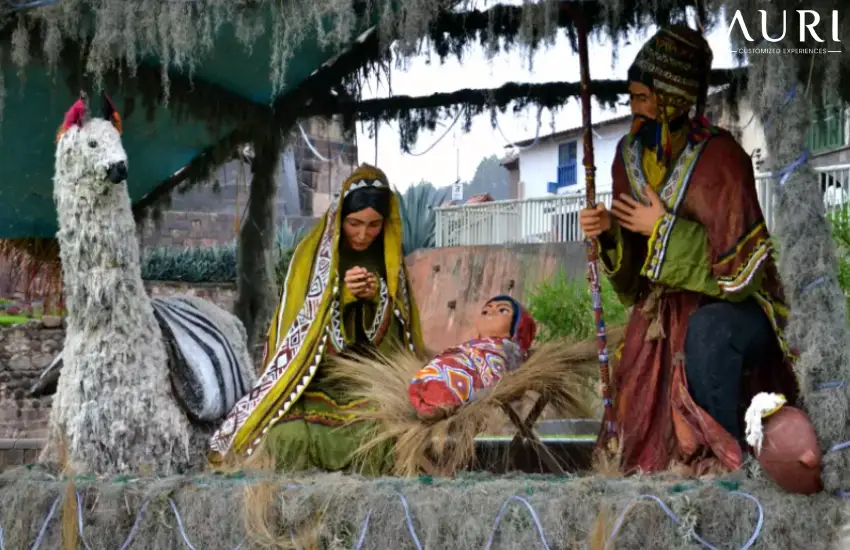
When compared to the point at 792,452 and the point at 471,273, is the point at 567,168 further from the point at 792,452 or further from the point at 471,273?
the point at 792,452

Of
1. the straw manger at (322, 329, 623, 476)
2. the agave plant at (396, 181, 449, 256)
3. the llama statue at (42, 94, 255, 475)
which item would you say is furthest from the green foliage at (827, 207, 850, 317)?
the agave plant at (396, 181, 449, 256)

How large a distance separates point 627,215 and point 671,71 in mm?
608

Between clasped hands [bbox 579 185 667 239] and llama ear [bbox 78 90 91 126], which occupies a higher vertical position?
llama ear [bbox 78 90 91 126]

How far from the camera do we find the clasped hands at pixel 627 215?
4279 millimetres

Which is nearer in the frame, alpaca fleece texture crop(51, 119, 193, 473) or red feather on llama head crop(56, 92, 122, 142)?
alpaca fleece texture crop(51, 119, 193, 473)

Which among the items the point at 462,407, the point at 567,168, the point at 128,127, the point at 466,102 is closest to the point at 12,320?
the point at 128,127

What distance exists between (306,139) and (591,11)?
2.31m

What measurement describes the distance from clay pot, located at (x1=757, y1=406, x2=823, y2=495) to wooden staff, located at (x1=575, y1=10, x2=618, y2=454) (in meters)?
1.04

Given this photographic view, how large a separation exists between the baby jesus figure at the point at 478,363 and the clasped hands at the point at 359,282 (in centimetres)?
52

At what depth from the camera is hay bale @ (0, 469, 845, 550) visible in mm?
3506

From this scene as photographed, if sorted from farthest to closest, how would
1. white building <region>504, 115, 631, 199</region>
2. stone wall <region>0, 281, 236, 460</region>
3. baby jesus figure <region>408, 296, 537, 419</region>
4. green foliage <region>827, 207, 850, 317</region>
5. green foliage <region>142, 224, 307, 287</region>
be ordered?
white building <region>504, 115, 631, 199</region> → green foliage <region>142, 224, 307, 287</region> → stone wall <region>0, 281, 236, 460</region> → green foliage <region>827, 207, 850, 317</region> → baby jesus figure <region>408, 296, 537, 419</region>

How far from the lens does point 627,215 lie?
4.41 meters

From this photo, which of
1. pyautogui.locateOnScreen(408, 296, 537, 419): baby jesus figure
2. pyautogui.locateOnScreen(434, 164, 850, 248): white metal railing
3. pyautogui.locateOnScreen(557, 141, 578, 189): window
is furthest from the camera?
pyautogui.locateOnScreen(557, 141, 578, 189): window

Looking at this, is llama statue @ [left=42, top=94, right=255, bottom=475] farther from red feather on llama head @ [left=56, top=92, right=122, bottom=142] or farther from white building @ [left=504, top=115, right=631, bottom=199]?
white building @ [left=504, top=115, right=631, bottom=199]
